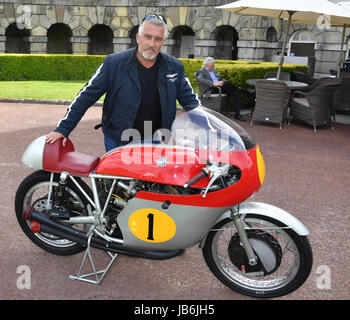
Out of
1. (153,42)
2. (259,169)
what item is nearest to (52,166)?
(153,42)

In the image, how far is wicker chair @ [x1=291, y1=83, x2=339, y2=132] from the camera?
856cm

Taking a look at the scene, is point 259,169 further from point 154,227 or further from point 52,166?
point 52,166

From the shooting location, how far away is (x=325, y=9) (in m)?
8.41

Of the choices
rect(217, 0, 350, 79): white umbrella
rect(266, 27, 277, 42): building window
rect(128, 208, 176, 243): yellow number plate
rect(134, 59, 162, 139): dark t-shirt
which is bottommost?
rect(128, 208, 176, 243): yellow number plate

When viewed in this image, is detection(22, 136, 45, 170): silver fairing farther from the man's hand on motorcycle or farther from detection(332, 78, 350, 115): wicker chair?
detection(332, 78, 350, 115): wicker chair

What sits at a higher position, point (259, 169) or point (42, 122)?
point (259, 169)

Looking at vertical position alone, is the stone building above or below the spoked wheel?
above

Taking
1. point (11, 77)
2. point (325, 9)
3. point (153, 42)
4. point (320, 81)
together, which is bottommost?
point (11, 77)

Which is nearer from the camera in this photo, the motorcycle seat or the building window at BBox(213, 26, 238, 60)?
the motorcycle seat

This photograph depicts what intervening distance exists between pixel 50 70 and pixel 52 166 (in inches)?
653

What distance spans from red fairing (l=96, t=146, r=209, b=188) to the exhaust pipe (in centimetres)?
58

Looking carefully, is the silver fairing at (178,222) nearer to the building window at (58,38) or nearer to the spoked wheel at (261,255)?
the spoked wheel at (261,255)

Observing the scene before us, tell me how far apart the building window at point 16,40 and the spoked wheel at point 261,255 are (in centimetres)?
2774

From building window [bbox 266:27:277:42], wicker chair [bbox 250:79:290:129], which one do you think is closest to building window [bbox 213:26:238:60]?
building window [bbox 266:27:277:42]
